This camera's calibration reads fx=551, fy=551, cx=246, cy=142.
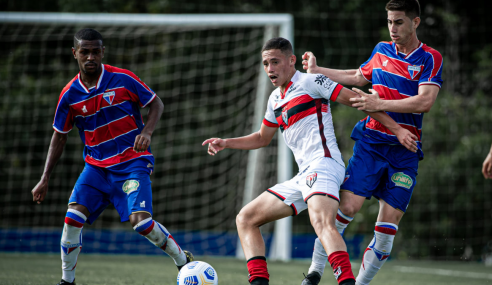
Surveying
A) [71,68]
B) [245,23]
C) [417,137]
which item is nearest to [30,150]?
[71,68]

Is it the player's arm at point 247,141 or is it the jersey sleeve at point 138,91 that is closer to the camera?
the player's arm at point 247,141

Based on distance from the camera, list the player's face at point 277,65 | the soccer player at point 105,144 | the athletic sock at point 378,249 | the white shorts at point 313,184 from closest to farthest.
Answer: the white shorts at point 313,184 < the player's face at point 277,65 < the athletic sock at point 378,249 < the soccer player at point 105,144

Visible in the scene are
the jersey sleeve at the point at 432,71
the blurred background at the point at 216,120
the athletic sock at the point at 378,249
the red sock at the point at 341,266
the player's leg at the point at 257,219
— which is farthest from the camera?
the blurred background at the point at 216,120

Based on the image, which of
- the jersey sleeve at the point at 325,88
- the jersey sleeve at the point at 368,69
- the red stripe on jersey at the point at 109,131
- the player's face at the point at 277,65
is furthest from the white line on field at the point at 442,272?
the red stripe on jersey at the point at 109,131

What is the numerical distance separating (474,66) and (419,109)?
9757 mm

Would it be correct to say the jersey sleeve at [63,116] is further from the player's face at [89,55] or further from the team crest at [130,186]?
the team crest at [130,186]

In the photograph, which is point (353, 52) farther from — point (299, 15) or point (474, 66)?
point (474, 66)

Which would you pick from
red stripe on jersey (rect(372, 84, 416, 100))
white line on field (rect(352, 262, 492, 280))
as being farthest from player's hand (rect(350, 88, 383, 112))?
white line on field (rect(352, 262, 492, 280))

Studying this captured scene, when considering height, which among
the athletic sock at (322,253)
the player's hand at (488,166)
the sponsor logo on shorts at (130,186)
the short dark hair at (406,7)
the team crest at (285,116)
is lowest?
the athletic sock at (322,253)

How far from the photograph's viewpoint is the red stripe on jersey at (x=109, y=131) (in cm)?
471

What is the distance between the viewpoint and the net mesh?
34.8 feet

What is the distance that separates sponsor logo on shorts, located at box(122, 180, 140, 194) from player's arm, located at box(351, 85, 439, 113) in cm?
192

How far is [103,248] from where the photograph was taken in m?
9.91

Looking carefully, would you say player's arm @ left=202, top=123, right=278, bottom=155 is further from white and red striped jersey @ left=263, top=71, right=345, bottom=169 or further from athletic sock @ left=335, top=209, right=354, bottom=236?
athletic sock @ left=335, top=209, right=354, bottom=236
